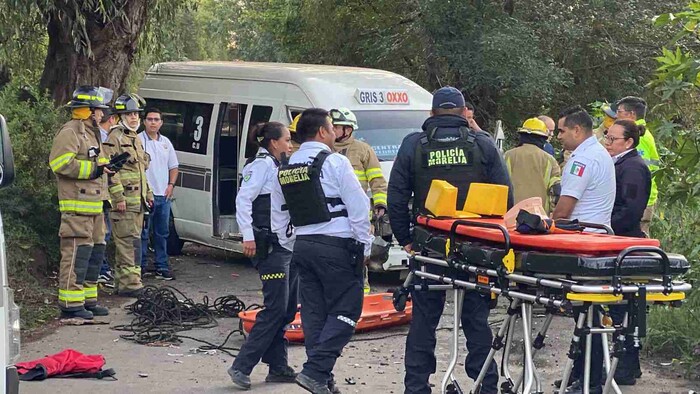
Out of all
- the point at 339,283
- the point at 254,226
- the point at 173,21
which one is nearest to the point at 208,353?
the point at 254,226

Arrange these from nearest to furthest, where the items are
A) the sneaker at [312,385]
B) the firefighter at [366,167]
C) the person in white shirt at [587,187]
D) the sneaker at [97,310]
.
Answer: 1. the sneaker at [312,385]
2. the person in white shirt at [587,187]
3. the sneaker at [97,310]
4. the firefighter at [366,167]

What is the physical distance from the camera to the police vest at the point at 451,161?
22.0ft

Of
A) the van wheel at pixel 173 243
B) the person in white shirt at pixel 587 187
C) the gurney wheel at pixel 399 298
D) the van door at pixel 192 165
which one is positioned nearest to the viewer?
the gurney wheel at pixel 399 298

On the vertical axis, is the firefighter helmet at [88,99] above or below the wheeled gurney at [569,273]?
above

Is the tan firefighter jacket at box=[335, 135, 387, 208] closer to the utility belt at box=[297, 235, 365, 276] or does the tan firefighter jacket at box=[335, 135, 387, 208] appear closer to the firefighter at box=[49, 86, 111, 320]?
the firefighter at box=[49, 86, 111, 320]

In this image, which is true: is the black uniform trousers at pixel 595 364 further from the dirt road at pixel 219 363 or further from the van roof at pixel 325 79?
the van roof at pixel 325 79

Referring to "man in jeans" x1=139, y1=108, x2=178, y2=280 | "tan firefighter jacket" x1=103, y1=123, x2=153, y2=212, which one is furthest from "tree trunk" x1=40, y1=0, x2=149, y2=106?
"tan firefighter jacket" x1=103, y1=123, x2=153, y2=212

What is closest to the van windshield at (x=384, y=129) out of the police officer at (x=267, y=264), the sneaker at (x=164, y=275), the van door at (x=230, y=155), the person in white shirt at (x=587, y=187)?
the van door at (x=230, y=155)

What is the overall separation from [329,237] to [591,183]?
5.88 feet

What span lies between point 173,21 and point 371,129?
3.58m

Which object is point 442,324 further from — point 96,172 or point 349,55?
point 349,55

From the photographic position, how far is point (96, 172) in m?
9.70

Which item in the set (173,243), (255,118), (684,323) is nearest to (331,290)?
(684,323)

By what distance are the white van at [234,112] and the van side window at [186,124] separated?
0.01 meters
